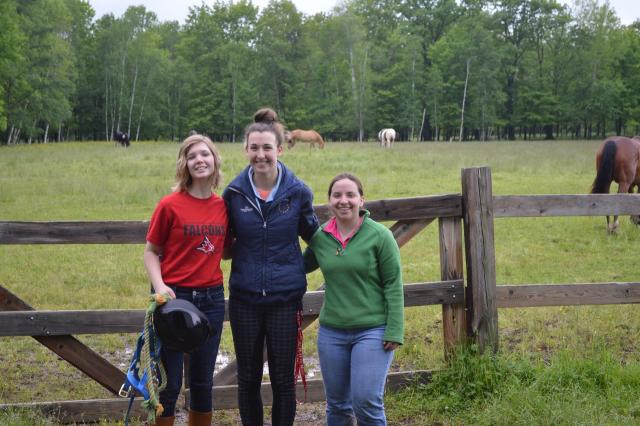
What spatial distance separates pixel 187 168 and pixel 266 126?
1.62ft

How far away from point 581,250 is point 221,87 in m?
64.2

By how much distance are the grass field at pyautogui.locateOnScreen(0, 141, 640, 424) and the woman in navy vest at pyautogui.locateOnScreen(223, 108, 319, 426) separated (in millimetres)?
1275

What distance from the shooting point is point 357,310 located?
336 cm

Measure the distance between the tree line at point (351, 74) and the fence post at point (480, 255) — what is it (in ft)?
Answer: 212

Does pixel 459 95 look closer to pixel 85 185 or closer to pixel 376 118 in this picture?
pixel 376 118

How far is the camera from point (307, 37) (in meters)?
73.3

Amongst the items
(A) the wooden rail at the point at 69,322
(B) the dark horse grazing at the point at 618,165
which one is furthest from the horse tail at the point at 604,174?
(A) the wooden rail at the point at 69,322

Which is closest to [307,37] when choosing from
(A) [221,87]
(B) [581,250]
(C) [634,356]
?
(A) [221,87]

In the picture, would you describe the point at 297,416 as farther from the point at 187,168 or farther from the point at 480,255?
the point at 187,168

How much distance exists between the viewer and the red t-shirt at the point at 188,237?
3.40m

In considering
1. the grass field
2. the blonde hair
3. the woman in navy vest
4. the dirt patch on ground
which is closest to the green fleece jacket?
the woman in navy vest

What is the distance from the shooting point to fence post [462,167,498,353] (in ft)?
15.4

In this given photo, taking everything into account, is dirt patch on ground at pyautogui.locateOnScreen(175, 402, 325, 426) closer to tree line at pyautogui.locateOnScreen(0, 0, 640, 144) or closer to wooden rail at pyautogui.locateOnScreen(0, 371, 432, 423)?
wooden rail at pyautogui.locateOnScreen(0, 371, 432, 423)

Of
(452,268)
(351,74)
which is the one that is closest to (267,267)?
(452,268)
